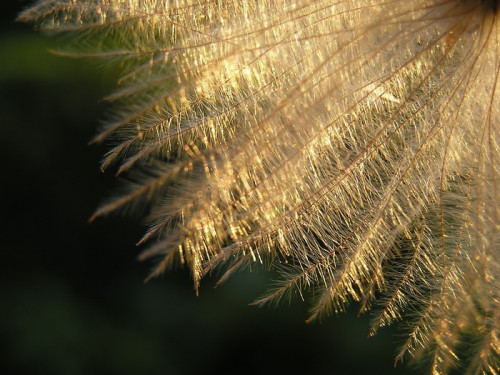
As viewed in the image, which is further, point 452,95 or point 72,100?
point 72,100

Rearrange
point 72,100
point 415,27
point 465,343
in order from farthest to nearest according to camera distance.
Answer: point 72,100, point 465,343, point 415,27

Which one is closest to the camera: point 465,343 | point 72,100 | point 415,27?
point 415,27

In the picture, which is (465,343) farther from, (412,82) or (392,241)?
(412,82)

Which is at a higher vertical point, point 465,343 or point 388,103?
point 388,103

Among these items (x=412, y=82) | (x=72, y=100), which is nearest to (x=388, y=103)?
(x=412, y=82)

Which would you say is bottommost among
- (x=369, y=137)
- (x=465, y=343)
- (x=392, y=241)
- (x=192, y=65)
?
(x=465, y=343)

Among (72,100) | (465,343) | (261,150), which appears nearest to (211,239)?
(261,150)

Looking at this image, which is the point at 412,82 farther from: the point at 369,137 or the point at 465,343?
the point at 465,343
